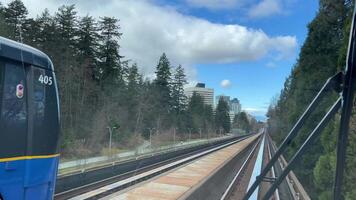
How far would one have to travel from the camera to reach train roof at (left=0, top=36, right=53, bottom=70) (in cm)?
586

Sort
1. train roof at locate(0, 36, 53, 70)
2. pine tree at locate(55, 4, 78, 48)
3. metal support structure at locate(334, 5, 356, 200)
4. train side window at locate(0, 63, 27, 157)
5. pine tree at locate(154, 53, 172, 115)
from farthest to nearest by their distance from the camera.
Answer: pine tree at locate(154, 53, 172, 115) < pine tree at locate(55, 4, 78, 48) < train roof at locate(0, 36, 53, 70) < train side window at locate(0, 63, 27, 157) < metal support structure at locate(334, 5, 356, 200)

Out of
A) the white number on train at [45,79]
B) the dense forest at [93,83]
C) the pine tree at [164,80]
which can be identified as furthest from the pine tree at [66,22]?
the white number on train at [45,79]

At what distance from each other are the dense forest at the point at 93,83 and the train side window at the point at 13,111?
25821 millimetres

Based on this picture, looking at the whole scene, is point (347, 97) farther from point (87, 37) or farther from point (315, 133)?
point (87, 37)

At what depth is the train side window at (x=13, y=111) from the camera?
5.72m

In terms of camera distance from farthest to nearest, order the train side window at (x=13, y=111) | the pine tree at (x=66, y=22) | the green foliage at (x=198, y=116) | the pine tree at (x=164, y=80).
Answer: the green foliage at (x=198, y=116)
the pine tree at (x=164, y=80)
the pine tree at (x=66, y=22)
the train side window at (x=13, y=111)

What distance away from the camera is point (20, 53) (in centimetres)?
623

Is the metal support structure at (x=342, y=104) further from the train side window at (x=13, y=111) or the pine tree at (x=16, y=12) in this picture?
the pine tree at (x=16, y=12)

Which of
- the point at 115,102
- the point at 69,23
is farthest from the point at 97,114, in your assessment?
the point at 69,23

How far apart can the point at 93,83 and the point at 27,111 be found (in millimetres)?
58351

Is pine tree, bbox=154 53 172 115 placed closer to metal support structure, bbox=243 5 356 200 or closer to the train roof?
the train roof

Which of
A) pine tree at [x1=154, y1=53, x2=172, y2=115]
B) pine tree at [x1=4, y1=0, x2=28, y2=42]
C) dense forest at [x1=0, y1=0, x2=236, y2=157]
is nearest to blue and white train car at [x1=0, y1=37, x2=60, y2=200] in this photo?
dense forest at [x1=0, y1=0, x2=236, y2=157]

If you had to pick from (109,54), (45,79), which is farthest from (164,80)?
(45,79)

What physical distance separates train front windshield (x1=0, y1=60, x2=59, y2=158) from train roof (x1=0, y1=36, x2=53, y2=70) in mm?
76
